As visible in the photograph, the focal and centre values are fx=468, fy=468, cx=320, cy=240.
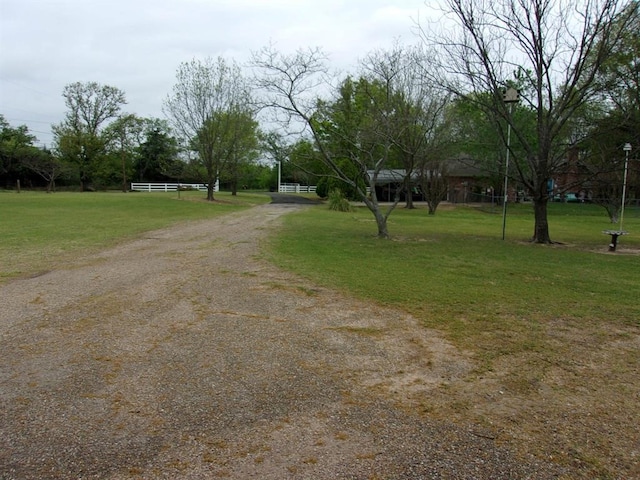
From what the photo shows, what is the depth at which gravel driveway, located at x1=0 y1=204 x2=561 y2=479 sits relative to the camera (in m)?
2.48

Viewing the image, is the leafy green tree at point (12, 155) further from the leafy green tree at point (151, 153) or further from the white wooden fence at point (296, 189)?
the white wooden fence at point (296, 189)

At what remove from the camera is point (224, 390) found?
332cm

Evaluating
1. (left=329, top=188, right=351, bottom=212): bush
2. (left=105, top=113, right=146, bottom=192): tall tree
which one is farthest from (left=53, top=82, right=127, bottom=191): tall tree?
(left=329, top=188, right=351, bottom=212): bush

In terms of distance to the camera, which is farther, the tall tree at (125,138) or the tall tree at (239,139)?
the tall tree at (125,138)

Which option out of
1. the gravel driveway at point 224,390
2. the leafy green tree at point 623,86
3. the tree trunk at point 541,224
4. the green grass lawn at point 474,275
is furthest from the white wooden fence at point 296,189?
the gravel driveway at point 224,390

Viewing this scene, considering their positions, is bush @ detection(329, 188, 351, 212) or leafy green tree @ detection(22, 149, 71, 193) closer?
bush @ detection(329, 188, 351, 212)

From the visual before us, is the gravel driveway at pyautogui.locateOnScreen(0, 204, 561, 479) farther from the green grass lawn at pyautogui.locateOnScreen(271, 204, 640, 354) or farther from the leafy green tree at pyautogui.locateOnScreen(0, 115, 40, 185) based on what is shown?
the leafy green tree at pyautogui.locateOnScreen(0, 115, 40, 185)

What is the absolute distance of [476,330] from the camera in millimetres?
4840

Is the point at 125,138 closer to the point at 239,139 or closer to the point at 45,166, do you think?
the point at 45,166

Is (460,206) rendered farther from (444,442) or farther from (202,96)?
(444,442)

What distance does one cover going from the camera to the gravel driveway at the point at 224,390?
248 cm

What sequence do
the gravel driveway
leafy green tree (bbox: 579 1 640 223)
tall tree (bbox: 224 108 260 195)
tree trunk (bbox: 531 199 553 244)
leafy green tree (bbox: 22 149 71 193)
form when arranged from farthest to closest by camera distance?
1. leafy green tree (bbox: 22 149 71 193)
2. tall tree (bbox: 224 108 260 195)
3. tree trunk (bbox: 531 199 553 244)
4. leafy green tree (bbox: 579 1 640 223)
5. the gravel driveway

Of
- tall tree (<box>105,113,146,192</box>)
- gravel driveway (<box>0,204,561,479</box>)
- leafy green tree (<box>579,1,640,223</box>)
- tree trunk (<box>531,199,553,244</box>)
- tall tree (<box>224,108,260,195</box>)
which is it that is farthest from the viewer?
tall tree (<box>105,113,146,192</box>)

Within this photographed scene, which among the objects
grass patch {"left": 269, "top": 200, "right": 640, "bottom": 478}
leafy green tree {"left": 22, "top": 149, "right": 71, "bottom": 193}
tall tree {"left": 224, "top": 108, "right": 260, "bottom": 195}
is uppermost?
tall tree {"left": 224, "top": 108, "right": 260, "bottom": 195}
